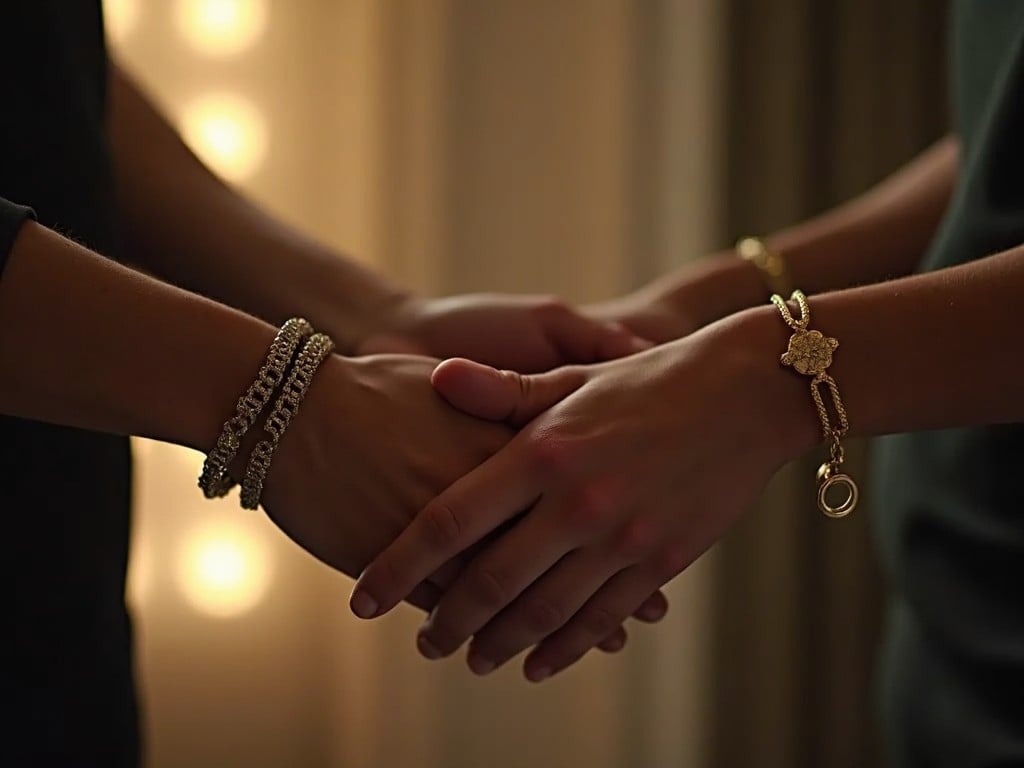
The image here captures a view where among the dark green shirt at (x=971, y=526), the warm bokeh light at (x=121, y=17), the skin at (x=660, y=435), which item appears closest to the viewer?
the skin at (x=660, y=435)

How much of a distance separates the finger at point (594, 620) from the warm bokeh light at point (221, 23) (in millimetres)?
1444

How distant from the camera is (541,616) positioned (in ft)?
2.75

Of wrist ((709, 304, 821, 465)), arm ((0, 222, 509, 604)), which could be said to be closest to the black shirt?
arm ((0, 222, 509, 604))

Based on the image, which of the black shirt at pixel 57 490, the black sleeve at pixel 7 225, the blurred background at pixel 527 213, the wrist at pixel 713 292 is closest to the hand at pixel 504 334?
the wrist at pixel 713 292

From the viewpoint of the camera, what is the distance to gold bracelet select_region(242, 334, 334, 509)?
30.1 inches

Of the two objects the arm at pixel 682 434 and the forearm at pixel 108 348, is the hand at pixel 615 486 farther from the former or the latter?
the forearm at pixel 108 348

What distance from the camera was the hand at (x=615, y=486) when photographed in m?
0.78

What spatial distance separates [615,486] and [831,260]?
51cm

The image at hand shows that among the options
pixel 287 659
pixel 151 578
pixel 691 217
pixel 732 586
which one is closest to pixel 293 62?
pixel 691 217

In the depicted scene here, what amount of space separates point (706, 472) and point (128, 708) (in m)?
0.46

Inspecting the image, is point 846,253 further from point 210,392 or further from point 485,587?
point 210,392

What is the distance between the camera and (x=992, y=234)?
853 millimetres

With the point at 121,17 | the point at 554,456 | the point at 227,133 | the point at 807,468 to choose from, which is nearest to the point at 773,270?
the point at 554,456

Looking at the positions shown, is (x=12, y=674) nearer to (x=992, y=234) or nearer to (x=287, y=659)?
(x=992, y=234)
